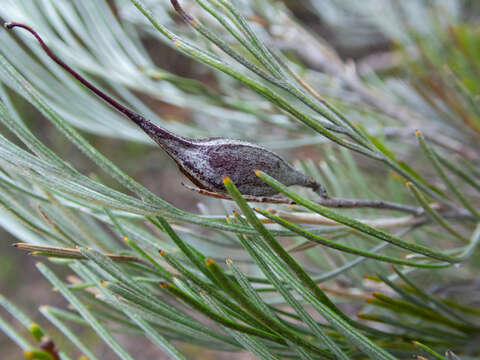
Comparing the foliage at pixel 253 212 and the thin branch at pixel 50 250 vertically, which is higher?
the foliage at pixel 253 212

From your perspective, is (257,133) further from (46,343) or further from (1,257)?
(1,257)

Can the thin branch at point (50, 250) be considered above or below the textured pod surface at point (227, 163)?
below

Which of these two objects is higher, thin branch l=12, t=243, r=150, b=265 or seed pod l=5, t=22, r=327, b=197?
seed pod l=5, t=22, r=327, b=197

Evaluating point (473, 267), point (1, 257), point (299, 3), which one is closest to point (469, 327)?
point (473, 267)

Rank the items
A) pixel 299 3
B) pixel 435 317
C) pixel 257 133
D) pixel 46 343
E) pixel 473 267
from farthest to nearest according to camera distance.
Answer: pixel 299 3, pixel 257 133, pixel 473 267, pixel 435 317, pixel 46 343
